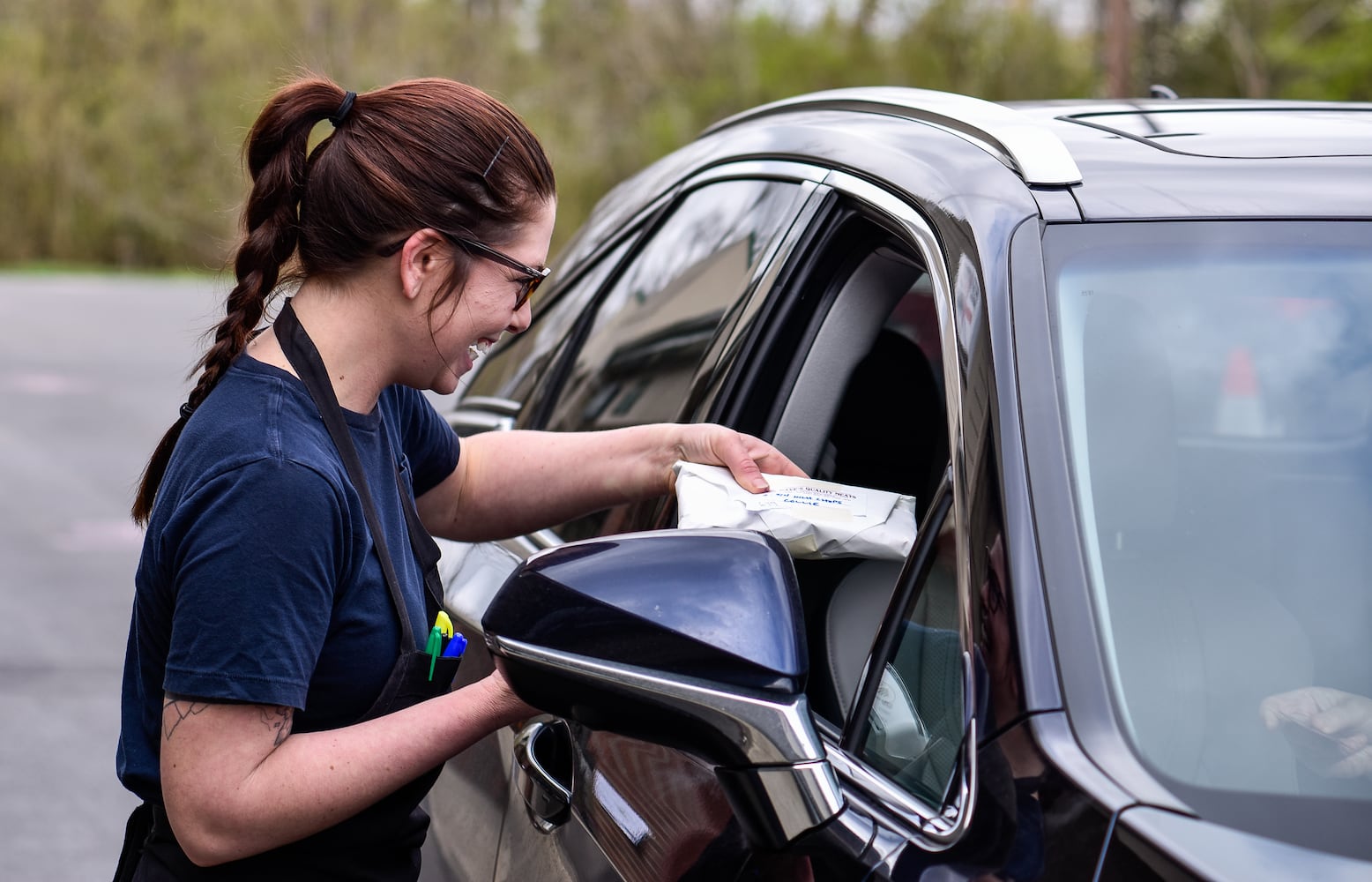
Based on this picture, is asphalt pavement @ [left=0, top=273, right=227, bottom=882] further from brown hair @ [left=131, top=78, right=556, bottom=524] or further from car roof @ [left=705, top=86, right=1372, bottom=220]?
car roof @ [left=705, top=86, right=1372, bottom=220]

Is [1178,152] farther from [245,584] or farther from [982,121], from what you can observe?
[245,584]

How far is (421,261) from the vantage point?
5.99 ft

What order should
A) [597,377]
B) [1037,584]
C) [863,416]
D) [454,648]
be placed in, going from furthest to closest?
[597,377]
[863,416]
[454,648]
[1037,584]

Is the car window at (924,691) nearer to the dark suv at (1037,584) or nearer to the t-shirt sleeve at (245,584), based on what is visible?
the dark suv at (1037,584)

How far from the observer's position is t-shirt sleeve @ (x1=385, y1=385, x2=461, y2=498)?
87.2 inches

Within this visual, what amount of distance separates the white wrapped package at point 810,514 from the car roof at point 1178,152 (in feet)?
1.41

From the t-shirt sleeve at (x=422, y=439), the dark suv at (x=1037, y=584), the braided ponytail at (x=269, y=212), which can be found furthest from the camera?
the t-shirt sleeve at (x=422, y=439)

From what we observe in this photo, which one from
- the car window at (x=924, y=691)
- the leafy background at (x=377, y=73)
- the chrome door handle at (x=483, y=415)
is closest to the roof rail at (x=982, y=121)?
the car window at (x=924, y=691)

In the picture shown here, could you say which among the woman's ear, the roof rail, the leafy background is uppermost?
the roof rail

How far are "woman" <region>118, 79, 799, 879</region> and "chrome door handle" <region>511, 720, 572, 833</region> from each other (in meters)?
0.13

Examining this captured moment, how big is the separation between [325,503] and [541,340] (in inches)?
51.8

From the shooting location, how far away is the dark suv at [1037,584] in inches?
50.4

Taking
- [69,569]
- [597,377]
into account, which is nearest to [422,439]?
[597,377]

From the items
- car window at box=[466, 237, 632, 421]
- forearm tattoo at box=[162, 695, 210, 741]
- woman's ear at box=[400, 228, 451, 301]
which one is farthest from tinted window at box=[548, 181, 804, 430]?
forearm tattoo at box=[162, 695, 210, 741]
